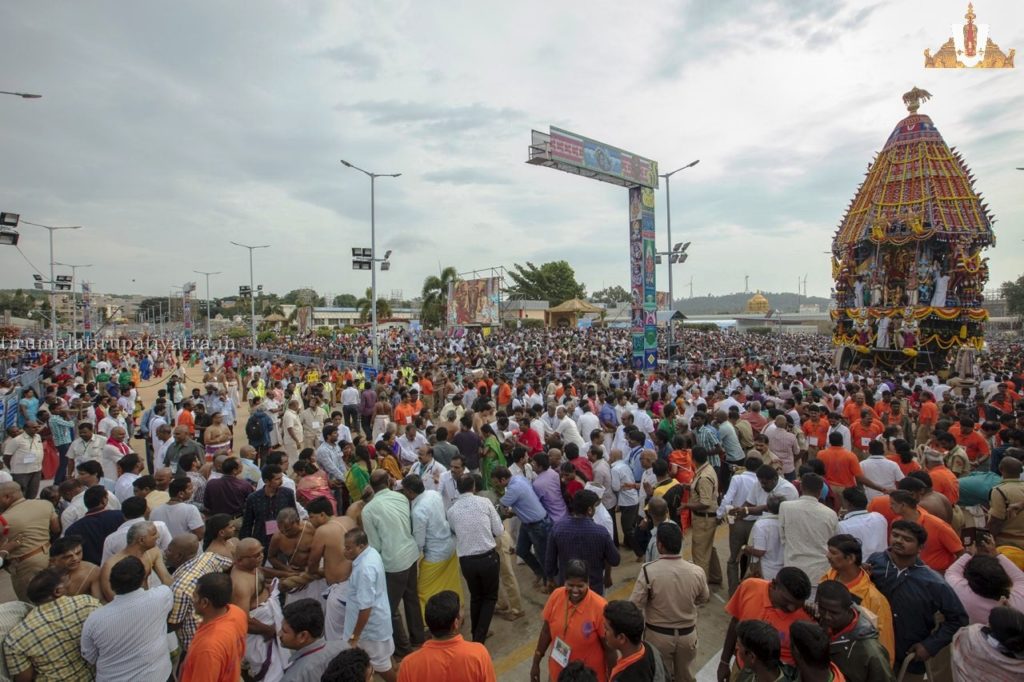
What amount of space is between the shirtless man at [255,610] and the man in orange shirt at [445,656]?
1277 millimetres

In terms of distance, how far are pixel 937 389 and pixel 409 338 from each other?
32.0 metres

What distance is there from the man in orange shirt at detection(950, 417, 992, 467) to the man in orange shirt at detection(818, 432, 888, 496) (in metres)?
1.98

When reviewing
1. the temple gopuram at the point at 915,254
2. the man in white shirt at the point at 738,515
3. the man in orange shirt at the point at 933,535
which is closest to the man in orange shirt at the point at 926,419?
the man in white shirt at the point at 738,515

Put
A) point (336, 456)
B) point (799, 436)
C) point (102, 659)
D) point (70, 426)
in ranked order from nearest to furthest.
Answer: point (102, 659) → point (336, 456) → point (799, 436) → point (70, 426)

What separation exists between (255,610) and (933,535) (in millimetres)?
4808

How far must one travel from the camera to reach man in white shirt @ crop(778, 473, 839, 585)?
4.01 metres

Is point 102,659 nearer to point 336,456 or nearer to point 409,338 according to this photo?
point 336,456

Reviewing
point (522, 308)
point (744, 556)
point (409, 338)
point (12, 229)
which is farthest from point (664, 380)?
point (522, 308)

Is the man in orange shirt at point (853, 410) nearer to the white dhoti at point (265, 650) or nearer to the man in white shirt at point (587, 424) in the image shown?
the man in white shirt at point (587, 424)

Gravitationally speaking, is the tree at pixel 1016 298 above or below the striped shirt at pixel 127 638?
above

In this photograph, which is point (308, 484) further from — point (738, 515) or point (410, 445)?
point (738, 515)

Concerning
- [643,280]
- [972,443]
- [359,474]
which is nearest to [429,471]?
[359,474]

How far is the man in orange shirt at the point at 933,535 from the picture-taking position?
388 centimetres

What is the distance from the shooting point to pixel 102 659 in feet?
9.96
